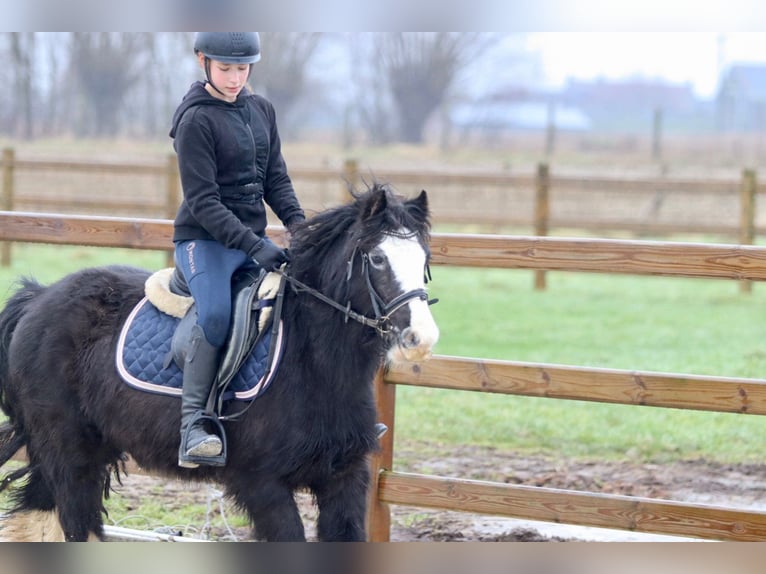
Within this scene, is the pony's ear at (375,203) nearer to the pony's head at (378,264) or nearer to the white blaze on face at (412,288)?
the pony's head at (378,264)

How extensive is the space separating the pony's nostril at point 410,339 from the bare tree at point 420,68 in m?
29.1

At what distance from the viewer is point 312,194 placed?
20.9 metres

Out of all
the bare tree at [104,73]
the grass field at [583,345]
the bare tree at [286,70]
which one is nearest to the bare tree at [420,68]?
the bare tree at [286,70]

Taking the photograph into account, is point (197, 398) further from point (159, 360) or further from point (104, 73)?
point (104, 73)

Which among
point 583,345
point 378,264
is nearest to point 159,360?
point 378,264

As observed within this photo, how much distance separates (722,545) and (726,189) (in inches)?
472

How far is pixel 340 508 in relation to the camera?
3.96 m

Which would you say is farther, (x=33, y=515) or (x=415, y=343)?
(x=33, y=515)

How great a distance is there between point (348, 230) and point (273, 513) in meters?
1.18

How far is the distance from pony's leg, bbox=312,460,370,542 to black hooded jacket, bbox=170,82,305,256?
101 cm

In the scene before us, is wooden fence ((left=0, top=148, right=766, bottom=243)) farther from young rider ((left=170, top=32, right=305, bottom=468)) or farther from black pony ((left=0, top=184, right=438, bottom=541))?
young rider ((left=170, top=32, right=305, bottom=468))

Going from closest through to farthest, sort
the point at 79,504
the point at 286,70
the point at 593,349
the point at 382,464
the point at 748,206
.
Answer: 1. the point at 79,504
2. the point at 382,464
3. the point at 593,349
4. the point at 748,206
5. the point at 286,70

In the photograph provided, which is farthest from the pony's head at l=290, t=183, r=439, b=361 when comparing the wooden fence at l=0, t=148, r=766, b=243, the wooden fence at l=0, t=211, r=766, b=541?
the wooden fence at l=0, t=148, r=766, b=243

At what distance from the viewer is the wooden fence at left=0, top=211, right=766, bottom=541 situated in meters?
4.45
